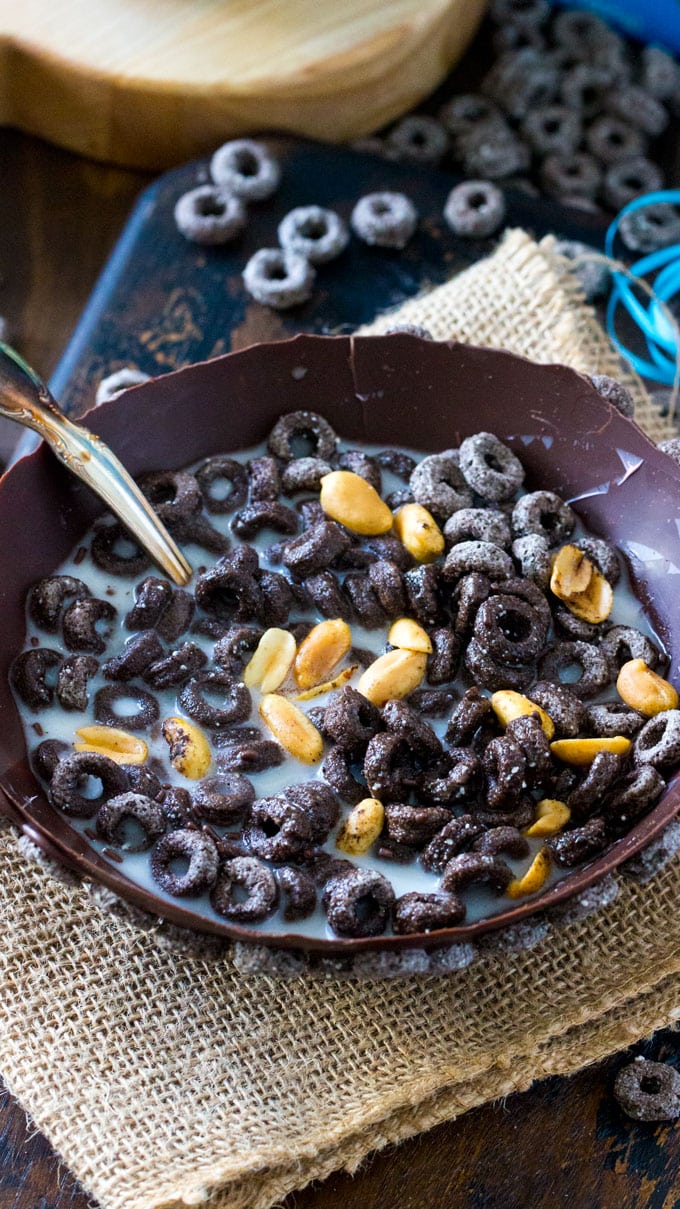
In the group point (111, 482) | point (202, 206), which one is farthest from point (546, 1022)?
point (202, 206)

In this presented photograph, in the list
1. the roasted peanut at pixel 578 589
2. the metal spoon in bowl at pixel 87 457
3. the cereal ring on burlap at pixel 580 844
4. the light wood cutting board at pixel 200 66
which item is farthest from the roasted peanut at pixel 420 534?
the light wood cutting board at pixel 200 66

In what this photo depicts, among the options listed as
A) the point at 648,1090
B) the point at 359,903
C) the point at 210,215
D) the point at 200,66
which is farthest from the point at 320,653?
the point at 200,66

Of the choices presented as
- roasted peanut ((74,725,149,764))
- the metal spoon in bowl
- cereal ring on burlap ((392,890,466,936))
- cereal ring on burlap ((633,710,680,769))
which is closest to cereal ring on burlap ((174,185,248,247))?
the metal spoon in bowl

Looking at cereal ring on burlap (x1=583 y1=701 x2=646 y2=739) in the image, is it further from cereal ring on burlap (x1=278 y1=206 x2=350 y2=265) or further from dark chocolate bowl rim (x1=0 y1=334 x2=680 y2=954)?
cereal ring on burlap (x1=278 y1=206 x2=350 y2=265)

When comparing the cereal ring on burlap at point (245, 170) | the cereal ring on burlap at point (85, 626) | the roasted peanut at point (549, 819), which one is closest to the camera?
the roasted peanut at point (549, 819)

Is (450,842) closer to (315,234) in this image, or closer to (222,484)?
(222,484)

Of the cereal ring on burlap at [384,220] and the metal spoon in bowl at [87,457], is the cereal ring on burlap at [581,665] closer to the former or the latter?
the metal spoon in bowl at [87,457]
